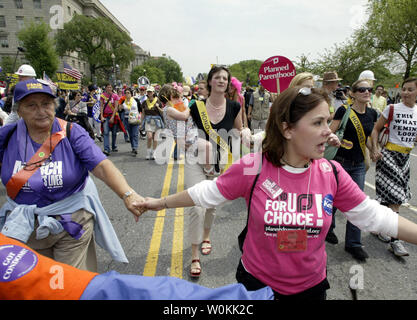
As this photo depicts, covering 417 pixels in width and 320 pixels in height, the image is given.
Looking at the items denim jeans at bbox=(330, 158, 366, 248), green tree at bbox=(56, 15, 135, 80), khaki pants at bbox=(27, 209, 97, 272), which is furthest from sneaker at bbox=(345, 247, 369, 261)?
green tree at bbox=(56, 15, 135, 80)

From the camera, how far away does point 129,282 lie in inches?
34.4

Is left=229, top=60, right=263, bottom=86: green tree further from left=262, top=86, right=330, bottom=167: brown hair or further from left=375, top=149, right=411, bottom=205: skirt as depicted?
left=262, top=86, right=330, bottom=167: brown hair

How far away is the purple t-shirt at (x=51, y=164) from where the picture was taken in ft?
6.27

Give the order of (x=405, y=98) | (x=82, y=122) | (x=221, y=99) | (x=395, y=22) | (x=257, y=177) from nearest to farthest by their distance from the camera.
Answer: (x=257, y=177) < (x=221, y=99) < (x=405, y=98) < (x=82, y=122) < (x=395, y=22)

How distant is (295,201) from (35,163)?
A: 177cm

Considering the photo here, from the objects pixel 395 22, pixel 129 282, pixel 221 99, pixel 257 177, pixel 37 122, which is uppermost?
pixel 395 22

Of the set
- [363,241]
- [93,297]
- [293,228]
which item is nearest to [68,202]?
[93,297]

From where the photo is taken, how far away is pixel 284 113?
1537mm

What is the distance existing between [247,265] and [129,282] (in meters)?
0.97

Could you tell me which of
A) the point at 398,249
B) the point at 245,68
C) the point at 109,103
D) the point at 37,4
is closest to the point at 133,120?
the point at 109,103

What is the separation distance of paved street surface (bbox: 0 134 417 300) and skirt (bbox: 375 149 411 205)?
65 cm

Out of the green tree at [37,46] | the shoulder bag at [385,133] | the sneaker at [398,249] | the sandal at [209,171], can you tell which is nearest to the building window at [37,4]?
the green tree at [37,46]

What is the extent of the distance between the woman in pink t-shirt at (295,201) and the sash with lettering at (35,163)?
1294 millimetres
